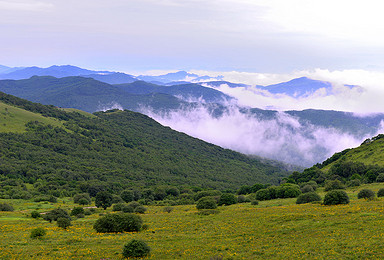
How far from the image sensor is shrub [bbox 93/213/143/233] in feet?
132

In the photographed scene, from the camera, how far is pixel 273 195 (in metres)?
69.4

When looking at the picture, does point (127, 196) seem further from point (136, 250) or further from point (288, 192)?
point (136, 250)

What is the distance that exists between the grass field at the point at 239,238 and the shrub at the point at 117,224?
142 cm

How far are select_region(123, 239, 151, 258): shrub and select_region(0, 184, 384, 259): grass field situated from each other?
2.47ft

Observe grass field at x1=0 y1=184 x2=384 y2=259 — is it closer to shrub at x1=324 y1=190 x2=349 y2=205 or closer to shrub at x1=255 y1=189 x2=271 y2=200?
shrub at x1=324 y1=190 x2=349 y2=205

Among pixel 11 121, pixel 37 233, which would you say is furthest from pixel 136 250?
pixel 11 121

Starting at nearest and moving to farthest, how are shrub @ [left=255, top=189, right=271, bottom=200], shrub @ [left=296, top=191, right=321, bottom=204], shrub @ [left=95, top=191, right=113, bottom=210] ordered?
shrub @ [left=296, top=191, right=321, bottom=204] → shrub @ [left=255, top=189, right=271, bottom=200] → shrub @ [left=95, top=191, right=113, bottom=210]

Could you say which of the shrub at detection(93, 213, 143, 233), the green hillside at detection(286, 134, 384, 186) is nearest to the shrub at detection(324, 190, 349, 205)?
the shrub at detection(93, 213, 143, 233)

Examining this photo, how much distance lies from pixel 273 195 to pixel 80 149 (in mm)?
144012

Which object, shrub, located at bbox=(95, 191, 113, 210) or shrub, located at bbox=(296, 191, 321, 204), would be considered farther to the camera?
shrub, located at bbox=(95, 191, 113, 210)

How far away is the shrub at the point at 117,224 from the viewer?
40.2 metres

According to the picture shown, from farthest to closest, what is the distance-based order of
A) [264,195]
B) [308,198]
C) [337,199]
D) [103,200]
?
1. [103,200]
2. [264,195]
3. [308,198]
4. [337,199]

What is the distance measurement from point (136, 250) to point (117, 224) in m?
13.7

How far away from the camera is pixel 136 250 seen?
27.4m
